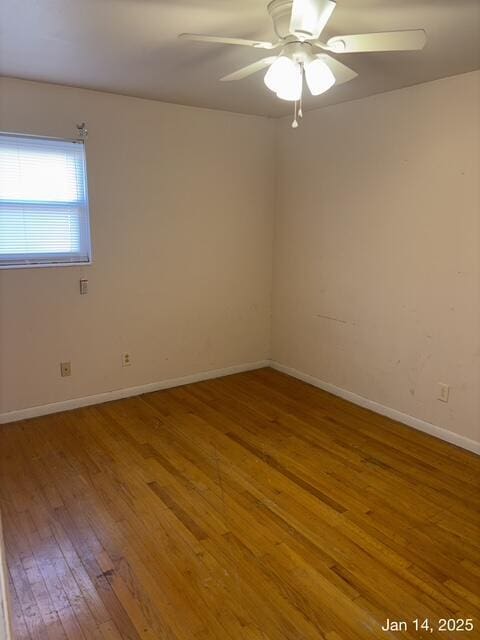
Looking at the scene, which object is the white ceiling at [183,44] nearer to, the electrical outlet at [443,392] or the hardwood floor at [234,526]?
the electrical outlet at [443,392]

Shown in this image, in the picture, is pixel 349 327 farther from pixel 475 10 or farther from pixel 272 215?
pixel 475 10

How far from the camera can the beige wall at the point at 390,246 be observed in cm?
292

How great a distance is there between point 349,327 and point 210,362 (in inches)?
52.7

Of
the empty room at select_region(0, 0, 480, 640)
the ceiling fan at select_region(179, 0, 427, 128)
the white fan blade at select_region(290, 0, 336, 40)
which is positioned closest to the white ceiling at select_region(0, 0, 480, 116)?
the empty room at select_region(0, 0, 480, 640)

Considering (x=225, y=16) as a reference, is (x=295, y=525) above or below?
below

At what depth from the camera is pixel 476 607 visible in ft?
5.90

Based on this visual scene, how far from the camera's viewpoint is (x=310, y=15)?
163 cm

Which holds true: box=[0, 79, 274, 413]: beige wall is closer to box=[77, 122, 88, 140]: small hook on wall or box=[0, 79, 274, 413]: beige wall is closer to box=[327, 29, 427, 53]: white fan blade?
box=[77, 122, 88, 140]: small hook on wall

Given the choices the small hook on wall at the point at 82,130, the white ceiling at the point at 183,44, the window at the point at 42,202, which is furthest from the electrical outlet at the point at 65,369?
the white ceiling at the point at 183,44

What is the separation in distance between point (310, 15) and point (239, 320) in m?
2.98


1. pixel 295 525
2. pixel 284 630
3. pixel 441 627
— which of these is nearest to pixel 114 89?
pixel 295 525

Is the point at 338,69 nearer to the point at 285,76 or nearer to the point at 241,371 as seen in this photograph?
the point at 285,76

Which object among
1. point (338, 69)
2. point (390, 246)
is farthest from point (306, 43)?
point (390, 246)

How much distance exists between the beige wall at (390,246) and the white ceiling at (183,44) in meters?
0.27
